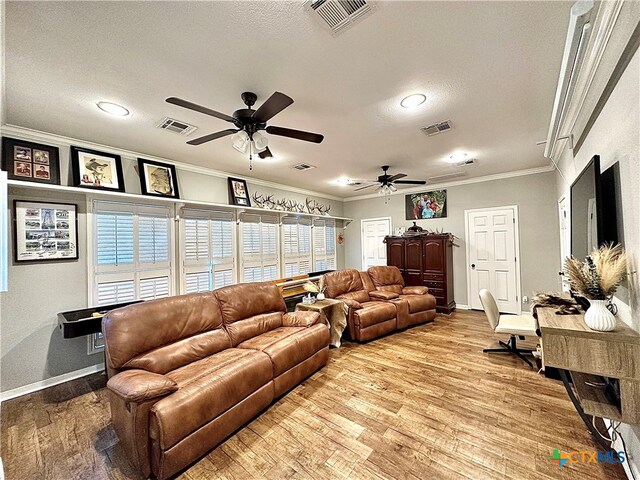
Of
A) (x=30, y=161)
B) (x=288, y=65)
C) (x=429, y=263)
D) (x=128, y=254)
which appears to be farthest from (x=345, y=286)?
(x=30, y=161)

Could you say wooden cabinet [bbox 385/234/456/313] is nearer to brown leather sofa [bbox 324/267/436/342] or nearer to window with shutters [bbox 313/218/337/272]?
brown leather sofa [bbox 324/267/436/342]

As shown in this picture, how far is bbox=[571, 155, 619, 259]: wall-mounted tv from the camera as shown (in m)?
A: 1.68

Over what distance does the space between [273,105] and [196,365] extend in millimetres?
2319

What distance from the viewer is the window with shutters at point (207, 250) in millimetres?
4125

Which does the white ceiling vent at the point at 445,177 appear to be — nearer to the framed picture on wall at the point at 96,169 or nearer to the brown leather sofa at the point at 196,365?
the brown leather sofa at the point at 196,365

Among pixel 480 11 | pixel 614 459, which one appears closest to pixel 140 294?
pixel 480 11

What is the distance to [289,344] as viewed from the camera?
268 cm

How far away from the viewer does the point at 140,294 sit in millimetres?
3596

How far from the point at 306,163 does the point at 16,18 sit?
3229 millimetres

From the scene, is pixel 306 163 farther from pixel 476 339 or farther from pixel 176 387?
pixel 476 339

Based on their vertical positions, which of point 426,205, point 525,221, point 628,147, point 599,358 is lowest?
point 599,358

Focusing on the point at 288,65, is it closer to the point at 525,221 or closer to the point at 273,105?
the point at 273,105

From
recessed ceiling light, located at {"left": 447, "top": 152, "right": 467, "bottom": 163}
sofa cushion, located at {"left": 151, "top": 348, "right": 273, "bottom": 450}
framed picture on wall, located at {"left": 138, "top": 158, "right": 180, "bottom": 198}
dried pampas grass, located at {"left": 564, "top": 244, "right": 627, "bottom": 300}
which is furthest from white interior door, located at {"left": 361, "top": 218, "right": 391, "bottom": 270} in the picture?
dried pampas grass, located at {"left": 564, "top": 244, "right": 627, "bottom": 300}

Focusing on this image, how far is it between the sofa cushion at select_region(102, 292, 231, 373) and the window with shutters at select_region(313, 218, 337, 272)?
153 inches
